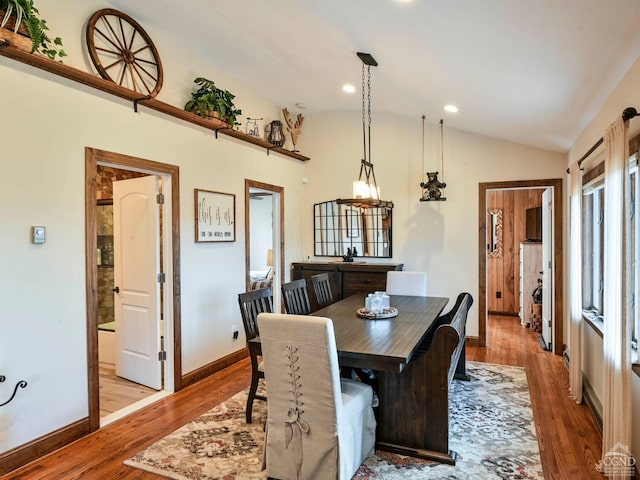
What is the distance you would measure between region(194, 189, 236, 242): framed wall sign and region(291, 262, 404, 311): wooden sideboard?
132cm

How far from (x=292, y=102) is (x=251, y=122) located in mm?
763

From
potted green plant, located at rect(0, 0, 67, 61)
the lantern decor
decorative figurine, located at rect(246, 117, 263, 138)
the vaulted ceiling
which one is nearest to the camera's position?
the vaulted ceiling

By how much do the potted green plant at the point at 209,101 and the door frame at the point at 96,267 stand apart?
64 cm

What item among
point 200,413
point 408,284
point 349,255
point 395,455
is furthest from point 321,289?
point 395,455

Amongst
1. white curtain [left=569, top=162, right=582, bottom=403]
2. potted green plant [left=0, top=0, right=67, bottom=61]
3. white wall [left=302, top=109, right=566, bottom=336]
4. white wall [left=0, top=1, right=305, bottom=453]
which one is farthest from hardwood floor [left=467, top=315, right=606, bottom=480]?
potted green plant [left=0, top=0, right=67, bottom=61]

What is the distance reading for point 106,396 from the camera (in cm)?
362

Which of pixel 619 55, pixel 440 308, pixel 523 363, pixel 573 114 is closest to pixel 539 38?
pixel 619 55

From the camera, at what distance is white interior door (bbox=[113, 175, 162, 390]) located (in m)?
3.76

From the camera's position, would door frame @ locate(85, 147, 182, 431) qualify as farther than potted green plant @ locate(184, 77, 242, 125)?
No

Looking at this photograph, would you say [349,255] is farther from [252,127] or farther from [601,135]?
[601,135]

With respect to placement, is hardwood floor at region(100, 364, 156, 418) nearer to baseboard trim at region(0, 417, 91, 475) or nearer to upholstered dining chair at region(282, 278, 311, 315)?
baseboard trim at region(0, 417, 91, 475)

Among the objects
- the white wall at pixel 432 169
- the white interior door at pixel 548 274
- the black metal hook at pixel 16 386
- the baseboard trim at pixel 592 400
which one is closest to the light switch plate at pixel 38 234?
the black metal hook at pixel 16 386

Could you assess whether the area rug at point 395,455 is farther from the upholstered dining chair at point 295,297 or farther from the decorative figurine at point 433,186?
the decorative figurine at point 433,186

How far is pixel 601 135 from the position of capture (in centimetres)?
293
